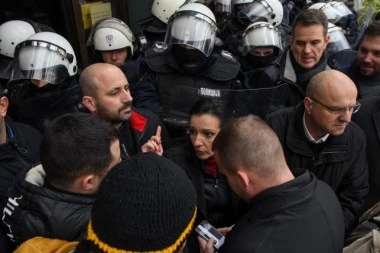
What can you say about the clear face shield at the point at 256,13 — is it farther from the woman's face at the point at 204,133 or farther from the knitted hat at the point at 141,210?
the knitted hat at the point at 141,210

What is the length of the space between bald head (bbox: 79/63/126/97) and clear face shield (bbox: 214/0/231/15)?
3.80 meters

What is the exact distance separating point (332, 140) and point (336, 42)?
2431 millimetres

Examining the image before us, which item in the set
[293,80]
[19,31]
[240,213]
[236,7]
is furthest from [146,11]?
[240,213]

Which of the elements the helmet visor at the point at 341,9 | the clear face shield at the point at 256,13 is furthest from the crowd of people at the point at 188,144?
the helmet visor at the point at 341,9

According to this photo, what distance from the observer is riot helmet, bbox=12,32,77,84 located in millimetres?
2898

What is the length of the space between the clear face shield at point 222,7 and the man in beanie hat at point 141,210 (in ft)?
17.1

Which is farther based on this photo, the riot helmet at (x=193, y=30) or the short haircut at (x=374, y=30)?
the riot helmet at (x=193, y=30)

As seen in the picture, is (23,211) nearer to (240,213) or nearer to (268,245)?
(268,245)

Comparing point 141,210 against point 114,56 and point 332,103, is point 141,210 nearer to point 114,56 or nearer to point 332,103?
point 332,103

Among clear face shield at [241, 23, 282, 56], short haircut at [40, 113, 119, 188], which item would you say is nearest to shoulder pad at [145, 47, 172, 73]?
clear face shield at [241, 23, 282, 56]

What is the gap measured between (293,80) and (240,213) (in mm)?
1248

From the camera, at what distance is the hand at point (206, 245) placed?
5.24ft

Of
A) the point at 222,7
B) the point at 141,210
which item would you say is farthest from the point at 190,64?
the point at 222,7

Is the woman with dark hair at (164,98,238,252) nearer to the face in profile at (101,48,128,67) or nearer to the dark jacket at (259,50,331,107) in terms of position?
the dark jacket at (259,50,331,107)
